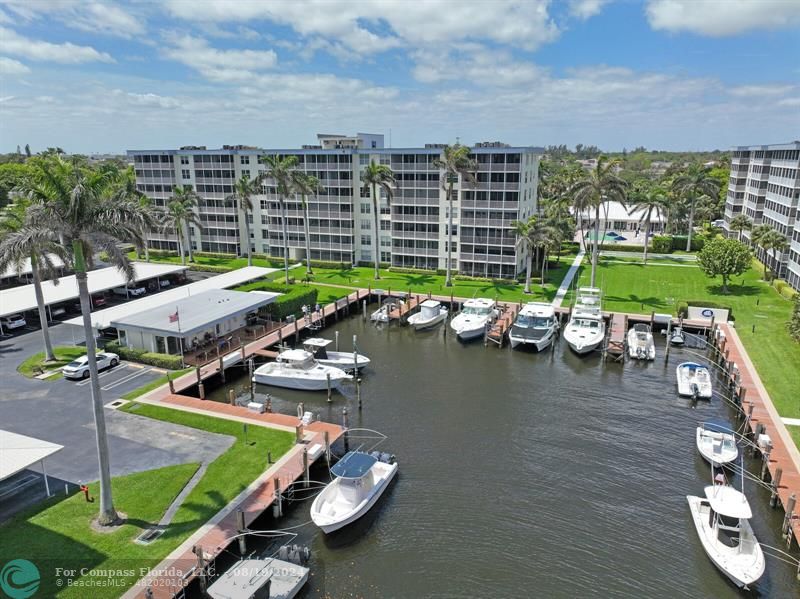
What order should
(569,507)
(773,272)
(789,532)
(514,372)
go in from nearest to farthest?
1. (789,532)
2. (569,507)
3. (514,372)
4. (773,272)

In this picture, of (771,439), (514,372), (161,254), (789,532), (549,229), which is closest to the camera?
(789,532)

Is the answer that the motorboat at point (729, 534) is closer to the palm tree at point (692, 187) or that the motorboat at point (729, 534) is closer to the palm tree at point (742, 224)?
the palm tree at point (742, 224)

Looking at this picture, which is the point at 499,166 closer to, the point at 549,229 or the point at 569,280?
the point at 549,229

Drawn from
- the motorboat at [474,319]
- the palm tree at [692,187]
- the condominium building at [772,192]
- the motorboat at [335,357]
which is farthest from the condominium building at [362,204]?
the palm tree at [692,187]

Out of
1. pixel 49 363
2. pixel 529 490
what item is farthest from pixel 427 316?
pixel 49 363

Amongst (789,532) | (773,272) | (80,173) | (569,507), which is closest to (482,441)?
(569,507)

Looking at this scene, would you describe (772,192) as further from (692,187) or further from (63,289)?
(63,289)

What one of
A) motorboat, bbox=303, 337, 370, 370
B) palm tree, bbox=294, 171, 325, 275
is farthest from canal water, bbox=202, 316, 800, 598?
palm tree, bbox=294, 171, 325, 275
